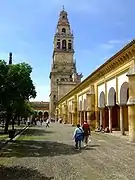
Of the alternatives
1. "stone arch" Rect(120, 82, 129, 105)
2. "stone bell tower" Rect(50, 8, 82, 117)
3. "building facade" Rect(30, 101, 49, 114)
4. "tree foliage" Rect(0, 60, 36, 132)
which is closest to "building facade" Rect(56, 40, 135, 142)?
"stone arch" Rect(120, 82, 129, 105)

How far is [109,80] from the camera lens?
27.7 m

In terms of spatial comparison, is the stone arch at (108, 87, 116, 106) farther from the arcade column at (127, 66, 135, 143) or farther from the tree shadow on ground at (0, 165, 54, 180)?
the tree shadow on ground at (0, 165, 54, 180)

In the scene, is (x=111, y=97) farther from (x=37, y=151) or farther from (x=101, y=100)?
(x=37, y=151)

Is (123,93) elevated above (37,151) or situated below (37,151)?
above

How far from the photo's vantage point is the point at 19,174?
30.6 feet

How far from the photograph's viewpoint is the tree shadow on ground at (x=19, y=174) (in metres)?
8.68

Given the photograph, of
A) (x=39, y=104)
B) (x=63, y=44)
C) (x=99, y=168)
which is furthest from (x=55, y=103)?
(x=99, y=168)

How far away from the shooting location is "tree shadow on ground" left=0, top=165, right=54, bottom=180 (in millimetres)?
8681

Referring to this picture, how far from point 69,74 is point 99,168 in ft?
274

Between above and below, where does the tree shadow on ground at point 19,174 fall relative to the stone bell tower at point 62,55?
below

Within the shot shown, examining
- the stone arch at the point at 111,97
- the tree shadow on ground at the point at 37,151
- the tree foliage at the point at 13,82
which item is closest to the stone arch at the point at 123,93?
the stone arch at the point at 111,97

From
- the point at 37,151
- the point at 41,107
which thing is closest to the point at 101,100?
the point at 37,151

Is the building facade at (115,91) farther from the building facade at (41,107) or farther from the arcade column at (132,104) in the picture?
the building facade at (41,107)

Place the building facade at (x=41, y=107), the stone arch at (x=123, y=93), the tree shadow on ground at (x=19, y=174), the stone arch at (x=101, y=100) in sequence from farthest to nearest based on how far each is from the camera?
the building facade at (x=41, y=107) < the stone arch at (x=101, y=100) < the stone arch at (x=123, y=93) < the tree shadow on ground at (x=19, y=174)
